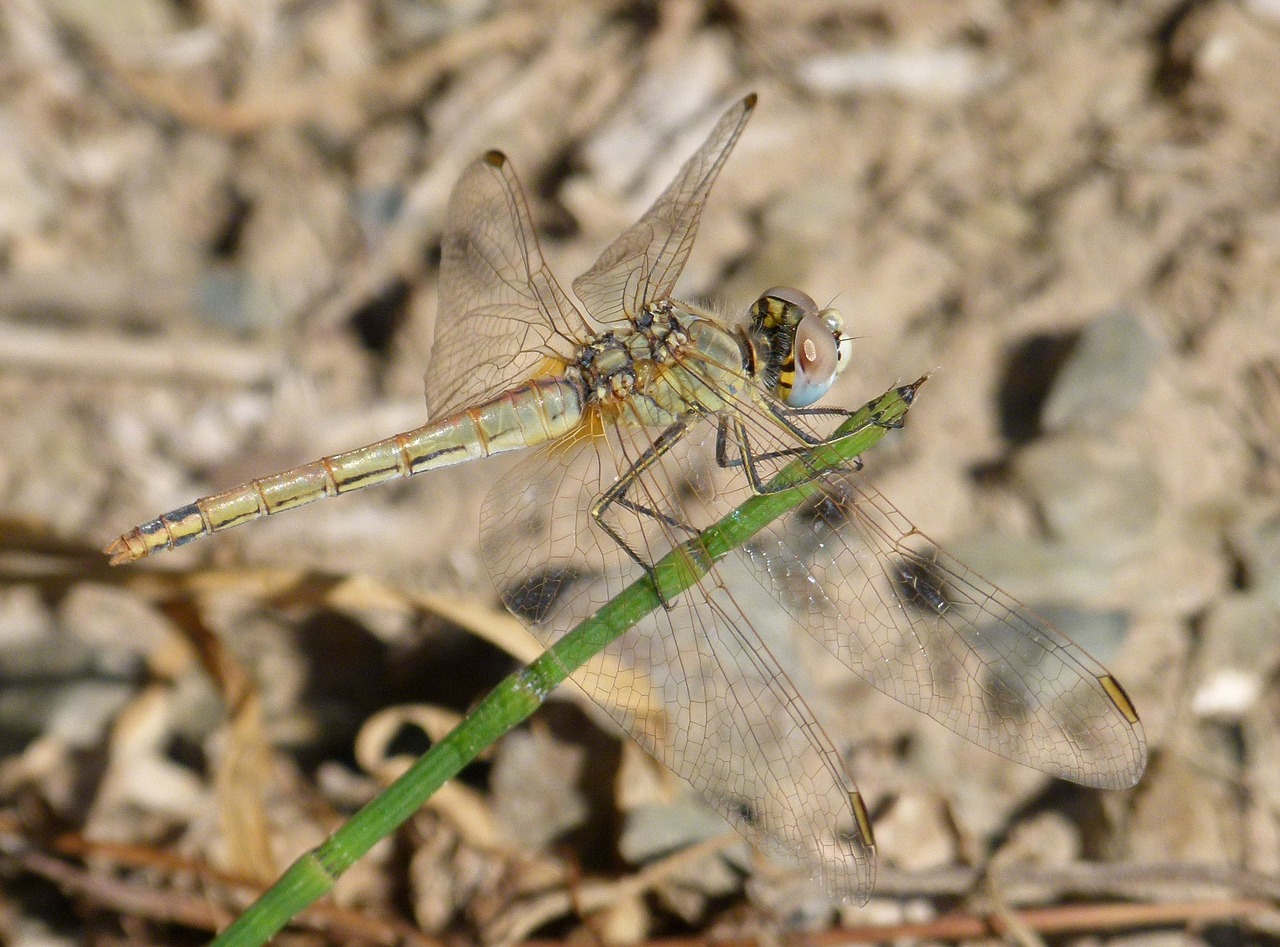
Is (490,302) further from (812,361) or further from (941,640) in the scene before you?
(941,640)

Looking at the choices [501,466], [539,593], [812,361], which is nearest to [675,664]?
[539,593]

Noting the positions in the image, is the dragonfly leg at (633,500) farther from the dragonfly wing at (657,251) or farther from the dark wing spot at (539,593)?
the dragonfly wing at (657,251)

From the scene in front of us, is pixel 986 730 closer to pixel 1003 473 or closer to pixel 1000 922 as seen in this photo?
pixel 1000 922

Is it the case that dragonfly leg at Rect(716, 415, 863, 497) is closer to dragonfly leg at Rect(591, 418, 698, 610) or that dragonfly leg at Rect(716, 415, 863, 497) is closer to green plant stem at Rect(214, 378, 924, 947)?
dragonfly leg at Rect(591, 418, 698, 610)

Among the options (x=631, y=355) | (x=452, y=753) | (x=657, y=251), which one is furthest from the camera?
(x=657, y=251)

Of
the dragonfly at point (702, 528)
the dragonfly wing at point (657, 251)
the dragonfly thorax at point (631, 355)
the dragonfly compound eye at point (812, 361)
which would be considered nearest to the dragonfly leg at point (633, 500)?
the dragonfly at point (702, 528)

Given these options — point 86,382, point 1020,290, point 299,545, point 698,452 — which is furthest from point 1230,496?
point 86,382
